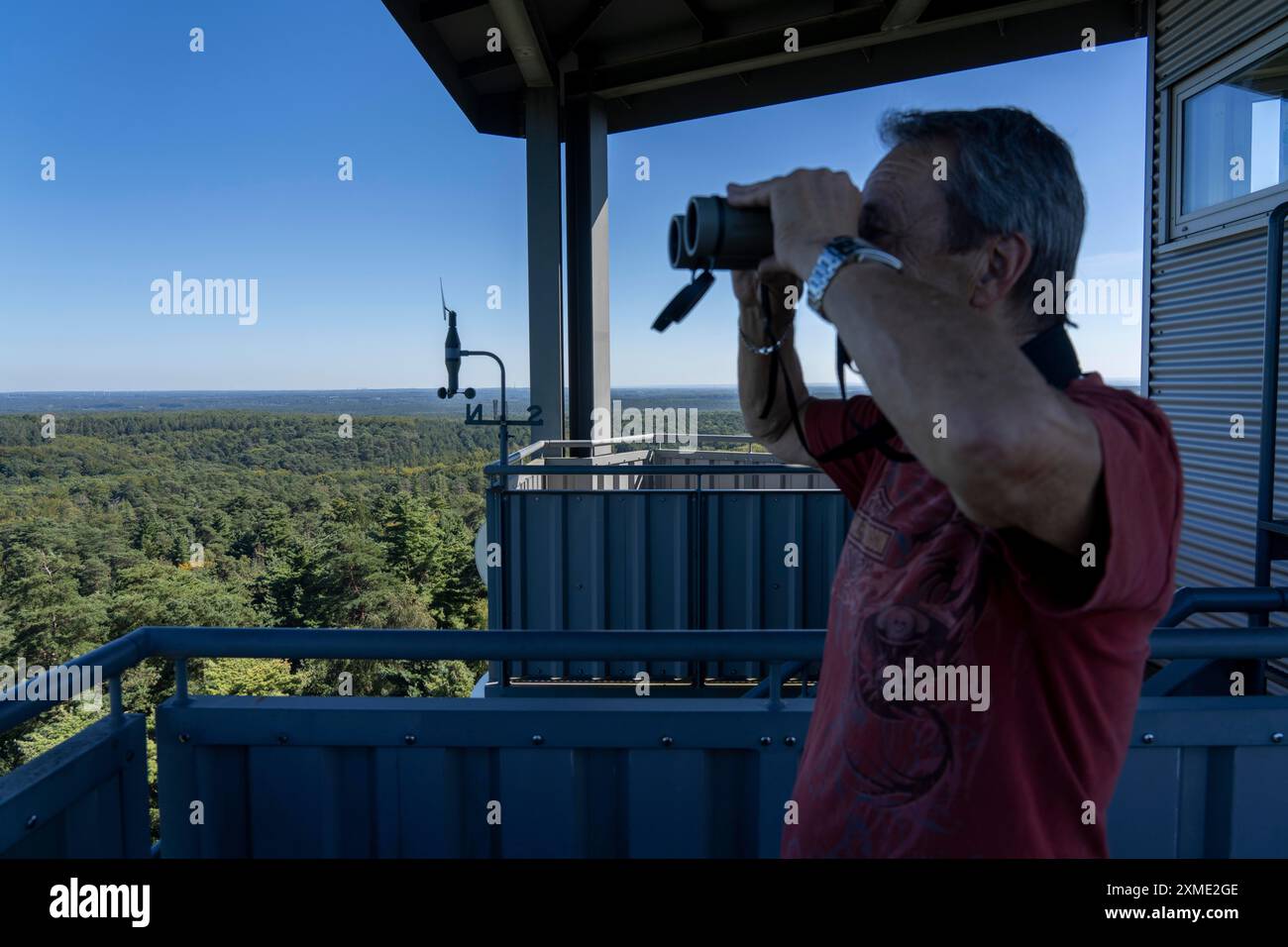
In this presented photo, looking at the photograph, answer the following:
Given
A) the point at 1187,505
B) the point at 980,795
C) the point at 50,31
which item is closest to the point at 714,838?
the point at 980,795

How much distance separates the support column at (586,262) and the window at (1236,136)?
16.8 feet

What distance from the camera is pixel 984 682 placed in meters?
0.73

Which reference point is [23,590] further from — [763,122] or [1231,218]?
[1231,218]

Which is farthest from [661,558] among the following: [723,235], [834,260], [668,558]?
[834,260]

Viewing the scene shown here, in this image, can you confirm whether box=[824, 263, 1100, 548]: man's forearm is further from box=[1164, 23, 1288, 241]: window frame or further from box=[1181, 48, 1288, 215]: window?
box=[1181, 48, 1288, 215]: window

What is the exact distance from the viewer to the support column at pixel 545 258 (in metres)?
7.90

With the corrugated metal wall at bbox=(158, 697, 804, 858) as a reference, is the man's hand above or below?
above

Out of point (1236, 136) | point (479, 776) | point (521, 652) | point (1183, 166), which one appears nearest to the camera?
point (521, 652)

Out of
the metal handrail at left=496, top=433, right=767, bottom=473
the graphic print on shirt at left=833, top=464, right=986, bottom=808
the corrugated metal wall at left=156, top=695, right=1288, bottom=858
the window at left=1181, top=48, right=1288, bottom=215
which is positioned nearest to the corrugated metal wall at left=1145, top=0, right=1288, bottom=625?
the window at left=1181, top=48, right=1288, bottom=215

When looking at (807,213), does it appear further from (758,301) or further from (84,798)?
(84,798)

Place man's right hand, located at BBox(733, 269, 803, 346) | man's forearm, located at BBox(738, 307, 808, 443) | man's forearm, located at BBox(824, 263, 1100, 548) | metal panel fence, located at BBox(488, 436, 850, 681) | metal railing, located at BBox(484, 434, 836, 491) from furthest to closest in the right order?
metal panel fence, located at BBox(488, 436, 850, 681)
metal railing, located at BBox(484, 434, 836, 491)
man's forearm, located at BBox(738, 307, 808, 443)
man's right hand, located at BBox(733, 269, 803, 346)
man's forearm, located at BBox(824, 263, 1100, 548)

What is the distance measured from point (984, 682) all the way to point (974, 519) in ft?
0.66

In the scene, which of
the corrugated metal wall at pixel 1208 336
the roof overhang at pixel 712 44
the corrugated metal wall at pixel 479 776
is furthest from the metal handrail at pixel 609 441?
the corrugated metal wall at pixel 479 776

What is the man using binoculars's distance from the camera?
0.58m
